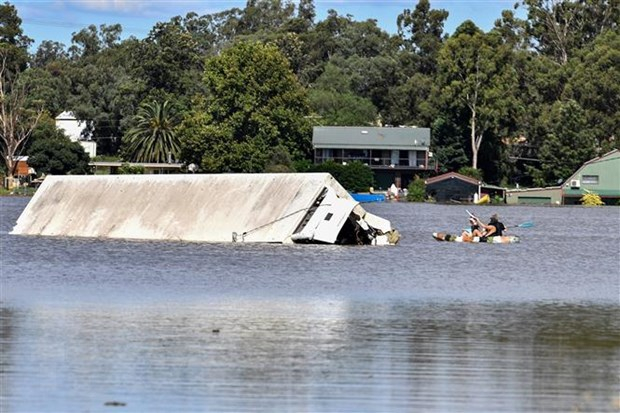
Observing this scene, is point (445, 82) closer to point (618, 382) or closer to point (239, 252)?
point (239, 252)

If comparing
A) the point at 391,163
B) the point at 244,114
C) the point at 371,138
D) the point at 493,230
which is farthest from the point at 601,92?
the point at 493,230

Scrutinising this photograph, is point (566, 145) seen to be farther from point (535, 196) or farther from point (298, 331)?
point (298, 331)

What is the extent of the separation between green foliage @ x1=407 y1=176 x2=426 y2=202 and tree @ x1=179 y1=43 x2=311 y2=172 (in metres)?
11.5

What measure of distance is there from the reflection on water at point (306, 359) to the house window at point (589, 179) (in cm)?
9738

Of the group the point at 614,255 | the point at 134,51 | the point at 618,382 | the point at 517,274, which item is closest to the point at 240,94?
the point at 134,51

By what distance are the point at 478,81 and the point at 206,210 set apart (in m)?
82.0

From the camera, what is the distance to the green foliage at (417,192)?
128500 millimetres

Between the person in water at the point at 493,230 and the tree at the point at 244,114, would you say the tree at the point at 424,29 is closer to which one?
the tree at the point at 244,114

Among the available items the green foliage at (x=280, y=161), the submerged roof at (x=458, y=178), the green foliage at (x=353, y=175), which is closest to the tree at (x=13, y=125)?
the green foliage at (x=280, y=161)

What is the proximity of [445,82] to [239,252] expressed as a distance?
294 ft

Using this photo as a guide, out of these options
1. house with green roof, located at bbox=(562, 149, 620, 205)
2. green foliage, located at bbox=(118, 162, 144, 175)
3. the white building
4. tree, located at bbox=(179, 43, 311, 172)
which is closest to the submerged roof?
house with green roof, located at bbox=(562, 149, 620, 205)

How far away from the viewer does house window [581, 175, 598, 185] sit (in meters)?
126

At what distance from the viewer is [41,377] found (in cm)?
1955

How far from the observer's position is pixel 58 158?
413ft
